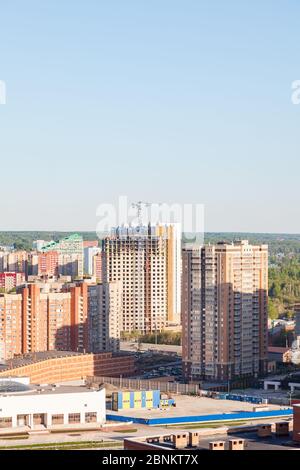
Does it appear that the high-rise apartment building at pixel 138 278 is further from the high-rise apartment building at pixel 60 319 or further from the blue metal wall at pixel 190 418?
the blue metal wall at pixel 190 418

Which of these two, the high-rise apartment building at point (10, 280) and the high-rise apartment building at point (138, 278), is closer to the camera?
the high-rise apartment building at point (138, 278)

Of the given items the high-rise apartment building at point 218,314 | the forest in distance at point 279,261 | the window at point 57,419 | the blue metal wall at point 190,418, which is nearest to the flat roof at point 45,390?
the window at point 57,419

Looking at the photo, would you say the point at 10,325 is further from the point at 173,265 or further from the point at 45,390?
the point at 173,265

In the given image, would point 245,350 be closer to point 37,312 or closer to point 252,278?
point 252,278

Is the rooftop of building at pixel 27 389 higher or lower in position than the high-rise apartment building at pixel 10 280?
lower

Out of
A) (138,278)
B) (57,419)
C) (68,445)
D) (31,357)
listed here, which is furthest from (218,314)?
(138,278)

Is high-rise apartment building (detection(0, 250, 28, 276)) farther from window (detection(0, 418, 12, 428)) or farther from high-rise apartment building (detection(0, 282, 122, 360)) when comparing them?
window (detection(0, 418, 12, 428))

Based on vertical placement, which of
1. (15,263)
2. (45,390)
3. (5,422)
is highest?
(15,263)
